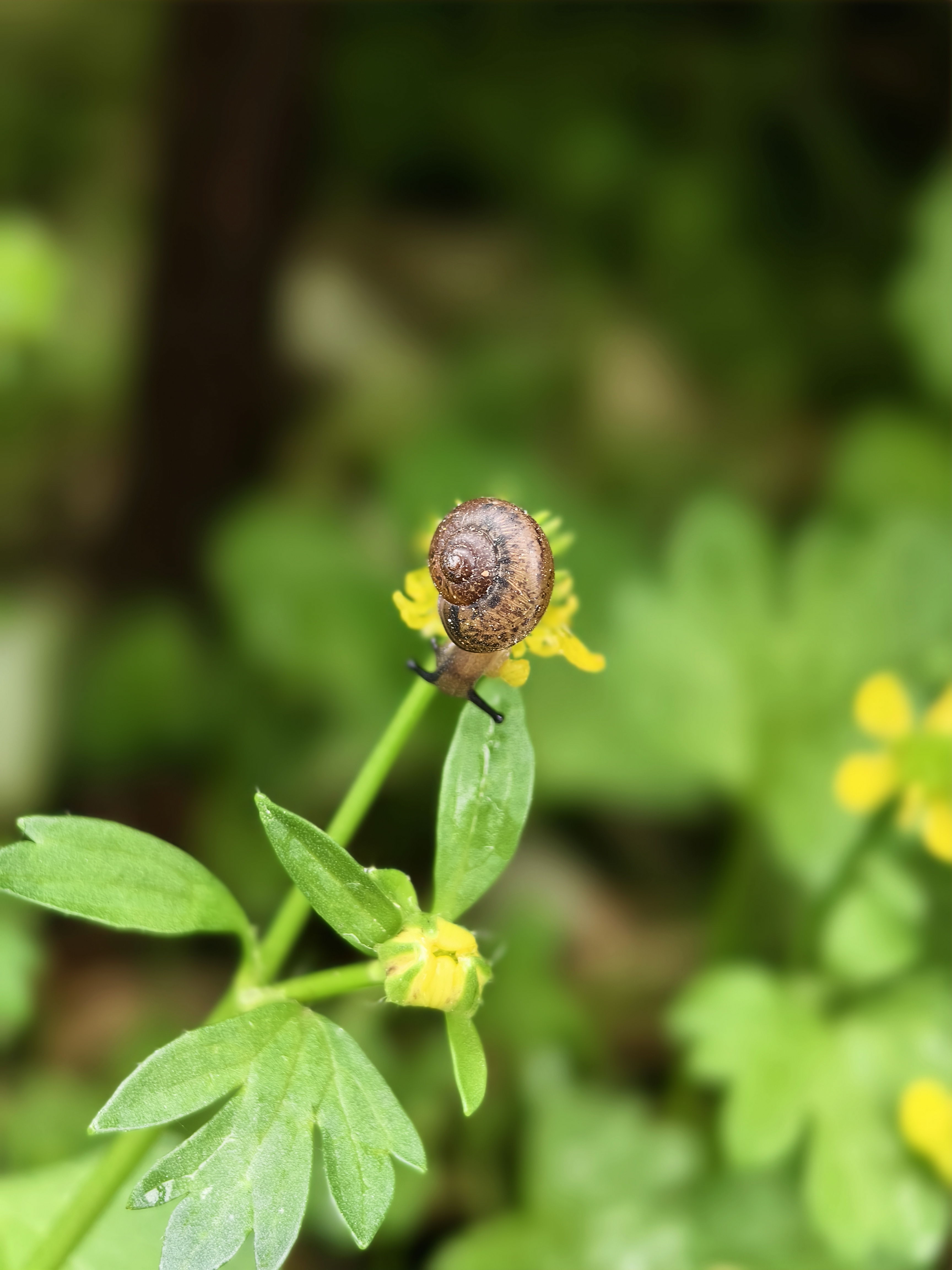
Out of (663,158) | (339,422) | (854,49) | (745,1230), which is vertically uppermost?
(854,49)

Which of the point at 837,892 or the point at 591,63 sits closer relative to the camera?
the point at 837,892

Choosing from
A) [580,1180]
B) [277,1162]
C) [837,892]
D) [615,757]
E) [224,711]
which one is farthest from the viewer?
[224,711]

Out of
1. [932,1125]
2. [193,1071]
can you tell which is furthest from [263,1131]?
[932,1125]

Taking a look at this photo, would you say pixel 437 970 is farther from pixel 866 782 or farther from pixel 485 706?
pixel 866 782

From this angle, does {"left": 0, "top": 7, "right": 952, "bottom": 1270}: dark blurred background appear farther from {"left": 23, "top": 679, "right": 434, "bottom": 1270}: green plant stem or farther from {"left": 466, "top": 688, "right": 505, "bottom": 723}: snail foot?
{"left": 466, "top": 688, "right": 505, "bottom": 723}: snail foot

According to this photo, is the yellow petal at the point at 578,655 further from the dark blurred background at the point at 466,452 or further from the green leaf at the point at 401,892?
the dark blurred background at the point at 466,452

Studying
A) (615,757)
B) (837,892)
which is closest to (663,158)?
(615,757)

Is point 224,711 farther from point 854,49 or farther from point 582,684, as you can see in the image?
point 854,49
